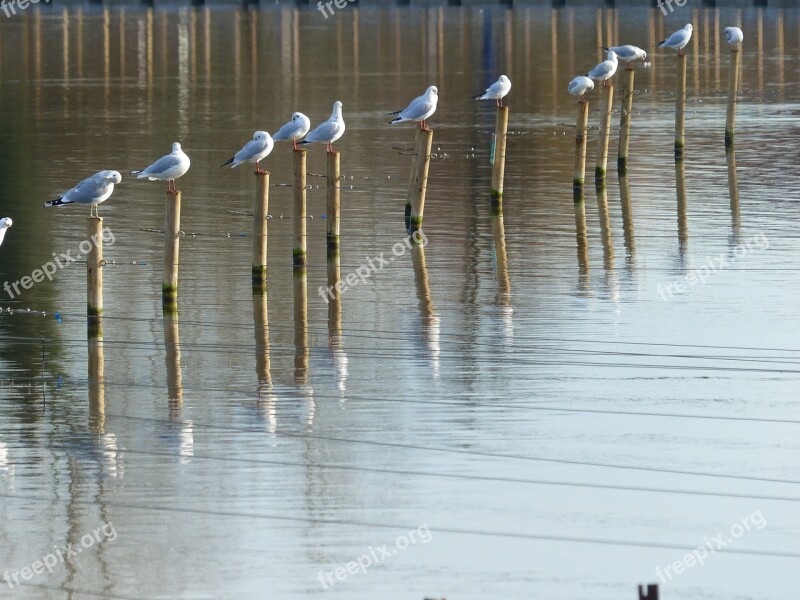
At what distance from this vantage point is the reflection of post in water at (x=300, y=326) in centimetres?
1739

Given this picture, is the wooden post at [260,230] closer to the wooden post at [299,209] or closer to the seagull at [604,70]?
the wooden post at [299,209]

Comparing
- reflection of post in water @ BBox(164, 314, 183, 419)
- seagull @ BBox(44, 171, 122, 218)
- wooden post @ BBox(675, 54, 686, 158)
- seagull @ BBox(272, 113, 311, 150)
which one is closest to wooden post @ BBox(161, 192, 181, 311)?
reflection of post in water @ BBox(164, 314, 183, 419)

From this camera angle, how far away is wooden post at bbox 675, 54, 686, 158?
32500mm

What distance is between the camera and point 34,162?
118ft

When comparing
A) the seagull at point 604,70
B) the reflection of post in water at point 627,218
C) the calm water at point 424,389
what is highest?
the seagull at point 604,70

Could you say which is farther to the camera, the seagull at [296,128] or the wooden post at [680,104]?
the wooden post at [680,104]

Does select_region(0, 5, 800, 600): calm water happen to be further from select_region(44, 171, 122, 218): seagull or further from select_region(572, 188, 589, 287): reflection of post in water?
select_region(44, 171, 122, 218): seagull

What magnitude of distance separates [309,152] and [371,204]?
308 inches

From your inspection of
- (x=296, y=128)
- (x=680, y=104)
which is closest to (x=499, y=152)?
(x=296, y=128)

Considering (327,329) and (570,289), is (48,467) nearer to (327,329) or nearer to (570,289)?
(327,329)

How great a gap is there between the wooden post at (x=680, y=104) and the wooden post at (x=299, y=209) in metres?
12.4

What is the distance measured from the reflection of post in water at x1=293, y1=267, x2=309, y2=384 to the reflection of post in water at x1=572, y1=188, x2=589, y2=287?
3668 millimetres

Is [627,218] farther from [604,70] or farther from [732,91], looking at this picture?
[732,91]

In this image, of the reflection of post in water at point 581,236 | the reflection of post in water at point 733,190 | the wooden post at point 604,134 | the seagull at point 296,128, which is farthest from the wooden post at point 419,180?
the wooden post at point 604,134
